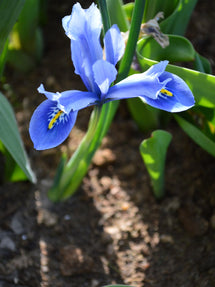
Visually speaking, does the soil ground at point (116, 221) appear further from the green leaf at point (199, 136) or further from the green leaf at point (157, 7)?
the green leaf at point (157, 7)

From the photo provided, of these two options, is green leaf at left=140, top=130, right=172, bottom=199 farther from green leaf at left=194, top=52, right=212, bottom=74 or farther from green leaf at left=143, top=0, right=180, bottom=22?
green leaf at left=143, top=0, right=180, bottom=22

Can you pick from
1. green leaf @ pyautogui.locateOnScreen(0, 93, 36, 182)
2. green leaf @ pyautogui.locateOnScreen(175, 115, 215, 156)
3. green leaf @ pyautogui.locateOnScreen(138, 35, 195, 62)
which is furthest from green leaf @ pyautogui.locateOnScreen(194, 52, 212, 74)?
green leaf @ pyautogui.locateOnScreen(0, 93, 36, 182)

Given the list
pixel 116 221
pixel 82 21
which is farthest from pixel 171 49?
pixel 116 221

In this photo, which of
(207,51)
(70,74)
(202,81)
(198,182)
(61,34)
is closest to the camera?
(202,81)

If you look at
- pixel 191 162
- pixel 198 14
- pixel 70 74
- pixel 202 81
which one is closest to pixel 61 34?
pixel 70 74

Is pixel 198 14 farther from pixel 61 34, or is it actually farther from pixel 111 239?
pixel 111 239

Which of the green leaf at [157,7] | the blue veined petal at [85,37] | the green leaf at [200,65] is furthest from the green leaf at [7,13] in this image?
the green leaf at [200,65]

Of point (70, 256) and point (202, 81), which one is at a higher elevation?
point (202, 81)
